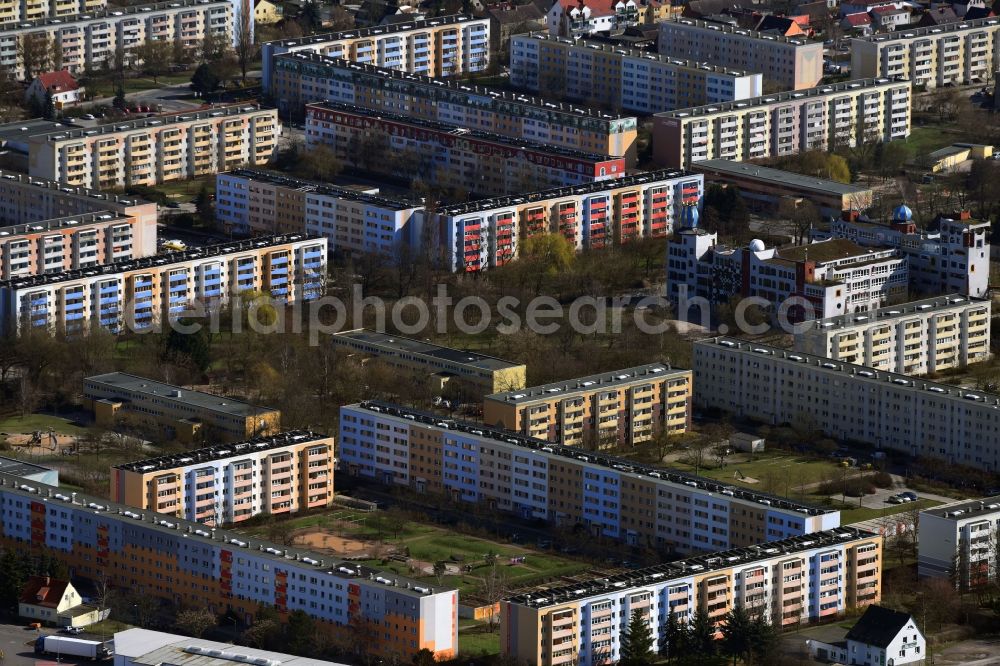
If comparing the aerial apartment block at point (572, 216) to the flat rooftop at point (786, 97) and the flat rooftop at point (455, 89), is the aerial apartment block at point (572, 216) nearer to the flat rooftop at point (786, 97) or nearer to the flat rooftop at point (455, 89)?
the flat rooftop at point (455, 89)

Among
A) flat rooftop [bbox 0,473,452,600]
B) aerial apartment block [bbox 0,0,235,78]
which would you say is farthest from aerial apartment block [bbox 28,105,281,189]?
flat rooftop [bbox 0,473,452,600]

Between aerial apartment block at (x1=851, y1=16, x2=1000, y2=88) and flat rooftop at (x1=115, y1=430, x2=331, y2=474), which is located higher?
flat rooftop at (x1=115, y1=430, x2=331, y2=474)

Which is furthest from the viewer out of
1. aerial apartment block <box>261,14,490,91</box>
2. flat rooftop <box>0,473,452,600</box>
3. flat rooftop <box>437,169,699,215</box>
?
aerial apartment block <box>261,14,490,91</box>

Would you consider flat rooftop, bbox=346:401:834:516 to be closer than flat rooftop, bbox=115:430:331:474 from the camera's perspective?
Yes

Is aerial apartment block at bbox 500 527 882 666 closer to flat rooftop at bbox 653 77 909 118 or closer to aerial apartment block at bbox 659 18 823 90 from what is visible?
flat rooftop at bbox 653 77 909 118

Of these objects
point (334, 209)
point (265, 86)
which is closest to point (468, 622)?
point (334, 209)

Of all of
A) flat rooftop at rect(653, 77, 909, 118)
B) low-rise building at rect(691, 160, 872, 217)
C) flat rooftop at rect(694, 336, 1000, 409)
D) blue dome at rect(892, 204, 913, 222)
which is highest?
blue dome at rect(892, 204, 913, 222)

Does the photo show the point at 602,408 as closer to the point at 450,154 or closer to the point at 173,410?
the point at 173,410
